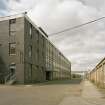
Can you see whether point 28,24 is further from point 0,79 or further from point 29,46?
point 0,79

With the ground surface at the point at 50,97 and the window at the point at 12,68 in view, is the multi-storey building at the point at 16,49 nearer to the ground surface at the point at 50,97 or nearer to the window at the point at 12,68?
the window at the point at 12,68

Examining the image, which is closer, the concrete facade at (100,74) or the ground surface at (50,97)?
the ground surface at (50,97)

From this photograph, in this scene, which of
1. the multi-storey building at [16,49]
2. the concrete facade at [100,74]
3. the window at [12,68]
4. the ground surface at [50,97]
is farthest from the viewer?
the window at [12,68]

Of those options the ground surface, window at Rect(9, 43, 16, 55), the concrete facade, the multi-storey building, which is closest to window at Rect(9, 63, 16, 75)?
the multi-storey building

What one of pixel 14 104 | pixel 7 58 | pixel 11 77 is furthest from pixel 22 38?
pixel 14 104

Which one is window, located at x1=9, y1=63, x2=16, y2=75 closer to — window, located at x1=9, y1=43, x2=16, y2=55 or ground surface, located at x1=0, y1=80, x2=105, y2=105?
window, located at x1=9, y1=43, x2=16, y2=55

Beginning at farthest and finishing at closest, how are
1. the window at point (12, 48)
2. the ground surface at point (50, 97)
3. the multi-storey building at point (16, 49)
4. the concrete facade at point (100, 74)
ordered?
1. the window at point (12, 48)
2. the multi-storey building at point (16, 49)
3. the concrete facade at point (100, 74)
4. the ground surface at point (50, 97)

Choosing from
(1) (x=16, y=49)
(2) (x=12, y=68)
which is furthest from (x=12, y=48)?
(2) (x=12, y=68)

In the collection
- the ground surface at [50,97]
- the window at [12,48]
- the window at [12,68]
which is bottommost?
the ground surface at [50,97]

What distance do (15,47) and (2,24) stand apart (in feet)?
15.3

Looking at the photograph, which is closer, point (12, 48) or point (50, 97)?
point (50, 97)

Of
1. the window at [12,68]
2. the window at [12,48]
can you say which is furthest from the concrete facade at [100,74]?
the window at [12,48]

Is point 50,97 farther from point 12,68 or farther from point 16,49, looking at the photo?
point 16,49

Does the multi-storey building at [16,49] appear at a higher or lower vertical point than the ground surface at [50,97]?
higher
